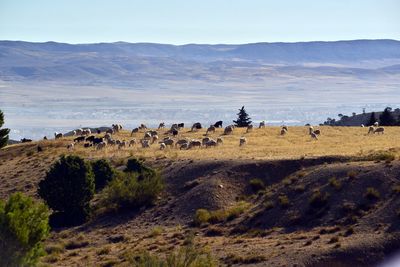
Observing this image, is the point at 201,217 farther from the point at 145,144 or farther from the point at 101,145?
the point at 101,145

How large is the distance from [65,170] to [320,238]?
15611 mm

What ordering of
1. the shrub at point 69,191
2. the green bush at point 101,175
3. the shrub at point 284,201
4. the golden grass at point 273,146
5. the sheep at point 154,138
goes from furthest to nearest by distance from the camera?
the sheep at point 154,138, the green bush at point 101,175, the golden grass at point 273,146, the shrub at point 69,191, the shrub at point 284,201

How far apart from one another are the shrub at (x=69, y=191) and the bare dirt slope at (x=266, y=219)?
100 centimetres

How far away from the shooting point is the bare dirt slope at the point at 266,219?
32.2 meters

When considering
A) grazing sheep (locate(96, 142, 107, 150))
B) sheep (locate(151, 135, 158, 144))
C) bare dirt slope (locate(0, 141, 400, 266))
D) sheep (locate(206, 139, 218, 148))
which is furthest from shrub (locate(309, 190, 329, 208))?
sheep (locate(151, 135, 158, 144))

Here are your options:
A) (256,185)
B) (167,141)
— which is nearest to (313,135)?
(167,141)

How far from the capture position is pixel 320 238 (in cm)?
3359

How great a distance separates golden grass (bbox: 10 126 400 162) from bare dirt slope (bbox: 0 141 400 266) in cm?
208

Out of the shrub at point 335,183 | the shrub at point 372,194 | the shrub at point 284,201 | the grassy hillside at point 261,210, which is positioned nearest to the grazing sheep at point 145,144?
the grassy hillside at point 261,210

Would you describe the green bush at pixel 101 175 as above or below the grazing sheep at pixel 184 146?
below

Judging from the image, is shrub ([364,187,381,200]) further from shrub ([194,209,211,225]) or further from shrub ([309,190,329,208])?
shrub ([194,209,211,225])

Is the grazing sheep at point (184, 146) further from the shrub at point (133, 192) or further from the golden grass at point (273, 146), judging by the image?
the shrub at point (133, 192)

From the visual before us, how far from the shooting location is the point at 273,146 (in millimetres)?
52438

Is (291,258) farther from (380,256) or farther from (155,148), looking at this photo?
(155,148)
